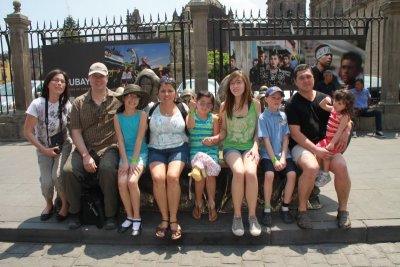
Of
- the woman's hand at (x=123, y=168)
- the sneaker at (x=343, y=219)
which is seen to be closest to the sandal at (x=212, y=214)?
the woman's hand at (x=123, y=168)

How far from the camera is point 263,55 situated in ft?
33.0

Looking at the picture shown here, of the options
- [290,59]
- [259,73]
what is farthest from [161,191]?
[290,59]

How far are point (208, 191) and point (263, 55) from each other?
6.62 m

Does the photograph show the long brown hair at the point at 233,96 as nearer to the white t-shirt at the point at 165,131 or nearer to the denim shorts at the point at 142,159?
the white t-shirt at the point at 165,131

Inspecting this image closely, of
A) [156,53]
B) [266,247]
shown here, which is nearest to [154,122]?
[266,247]

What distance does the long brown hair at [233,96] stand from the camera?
4410 millimetres

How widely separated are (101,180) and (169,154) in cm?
82

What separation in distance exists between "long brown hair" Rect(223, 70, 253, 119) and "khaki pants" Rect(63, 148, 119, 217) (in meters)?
1.46

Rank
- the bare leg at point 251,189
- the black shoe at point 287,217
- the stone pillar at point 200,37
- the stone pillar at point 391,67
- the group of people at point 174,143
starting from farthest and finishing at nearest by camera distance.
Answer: the stone pillar at point 391,67 < the stone pillar at point 200,37 < the black shoe at point 287,217 < the group of people at point 174,143 < the bare leg at point 251,189

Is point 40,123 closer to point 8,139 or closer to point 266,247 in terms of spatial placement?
point 266,247

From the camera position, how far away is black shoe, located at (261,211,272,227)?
409 cm

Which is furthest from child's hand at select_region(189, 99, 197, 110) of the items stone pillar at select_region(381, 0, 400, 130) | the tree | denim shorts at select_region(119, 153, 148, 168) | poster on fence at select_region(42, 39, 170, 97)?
stone pillar at select_region(381, 0, 400, 130)

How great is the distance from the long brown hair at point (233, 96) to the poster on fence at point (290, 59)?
18.5 ft

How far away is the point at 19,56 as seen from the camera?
405 inches
